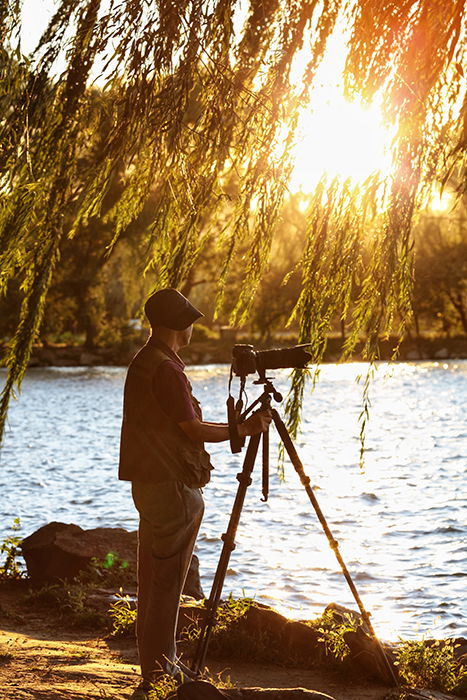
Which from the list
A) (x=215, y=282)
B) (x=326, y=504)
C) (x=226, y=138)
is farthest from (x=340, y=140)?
(x=215, y=282)

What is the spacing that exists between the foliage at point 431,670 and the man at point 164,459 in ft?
4.80

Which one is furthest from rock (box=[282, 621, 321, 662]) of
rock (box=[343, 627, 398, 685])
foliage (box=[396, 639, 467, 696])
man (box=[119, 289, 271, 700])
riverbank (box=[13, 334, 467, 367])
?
riverbank (box=[13, 334, 467, 367])

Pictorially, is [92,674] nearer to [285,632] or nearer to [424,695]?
[285,632]

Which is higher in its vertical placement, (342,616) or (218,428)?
(218,428)

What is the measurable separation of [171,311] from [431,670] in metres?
2.35

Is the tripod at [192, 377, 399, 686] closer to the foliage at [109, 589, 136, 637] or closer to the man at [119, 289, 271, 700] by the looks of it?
the man at [119, 289, 271, 700]

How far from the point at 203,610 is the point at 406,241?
2478 millimetres

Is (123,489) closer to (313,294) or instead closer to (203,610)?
(203,610)

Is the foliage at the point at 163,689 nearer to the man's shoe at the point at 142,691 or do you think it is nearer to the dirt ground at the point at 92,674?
the man's shoe at the point at 142,691

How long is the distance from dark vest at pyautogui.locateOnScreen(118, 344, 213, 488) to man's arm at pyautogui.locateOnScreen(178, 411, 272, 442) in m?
0.08

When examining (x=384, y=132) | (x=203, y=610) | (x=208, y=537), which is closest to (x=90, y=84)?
(x=384, y=132)

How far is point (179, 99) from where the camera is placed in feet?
14.3

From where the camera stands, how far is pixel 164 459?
13.3ft

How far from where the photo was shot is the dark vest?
4.04 metres
